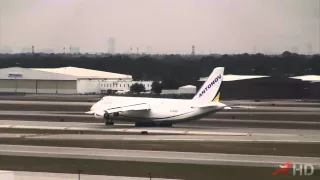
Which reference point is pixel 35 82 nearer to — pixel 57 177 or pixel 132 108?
pixel 132 108

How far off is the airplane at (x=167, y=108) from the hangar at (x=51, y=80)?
189 ft

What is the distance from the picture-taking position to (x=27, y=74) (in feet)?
406

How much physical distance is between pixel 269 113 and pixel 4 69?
62.0 m

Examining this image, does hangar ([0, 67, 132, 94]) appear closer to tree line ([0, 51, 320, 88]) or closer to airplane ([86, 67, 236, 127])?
tree line ([0, 51, 320, 88])

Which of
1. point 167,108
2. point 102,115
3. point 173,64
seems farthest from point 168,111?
point 173,64

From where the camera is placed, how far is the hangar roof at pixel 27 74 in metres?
121

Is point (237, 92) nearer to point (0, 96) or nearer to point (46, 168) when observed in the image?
point (0, 96)

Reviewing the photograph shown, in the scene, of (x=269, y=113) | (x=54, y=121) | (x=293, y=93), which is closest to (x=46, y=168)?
(x=54, y=121)

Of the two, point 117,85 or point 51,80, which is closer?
point 51,80

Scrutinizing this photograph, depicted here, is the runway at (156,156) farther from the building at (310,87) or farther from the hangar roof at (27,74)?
the hangar roof at (27,74)

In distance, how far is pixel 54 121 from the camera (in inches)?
2854

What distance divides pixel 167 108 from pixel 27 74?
→ 6491 centimetres

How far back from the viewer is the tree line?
89994 millimetres

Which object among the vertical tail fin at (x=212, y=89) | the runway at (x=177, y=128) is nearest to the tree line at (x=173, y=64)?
the vertical tail fin at (x=212, y=89)
